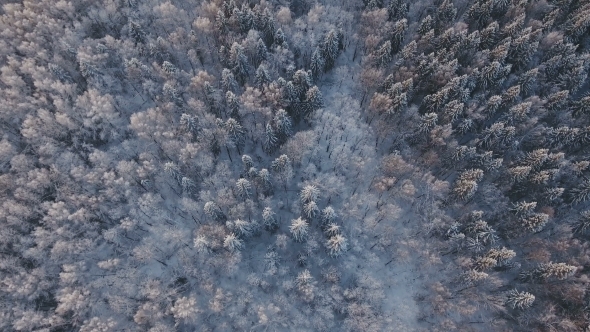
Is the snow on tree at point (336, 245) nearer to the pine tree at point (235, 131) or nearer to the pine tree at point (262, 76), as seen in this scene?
the pine tree at point (235, 131)

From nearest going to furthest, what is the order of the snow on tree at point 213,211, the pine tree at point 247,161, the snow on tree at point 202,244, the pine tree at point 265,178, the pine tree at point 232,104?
the snow on tree at point 202,244 → the snow on tree at point 213,211 → the pine tree at point 265,178 → the pine tree at point 247,161 → the pine tree at point 232,104

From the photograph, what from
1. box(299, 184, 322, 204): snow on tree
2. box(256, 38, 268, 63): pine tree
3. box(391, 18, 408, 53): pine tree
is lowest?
box(299, 184, 322, 204): snow on tree

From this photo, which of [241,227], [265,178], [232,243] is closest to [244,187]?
[265,178]

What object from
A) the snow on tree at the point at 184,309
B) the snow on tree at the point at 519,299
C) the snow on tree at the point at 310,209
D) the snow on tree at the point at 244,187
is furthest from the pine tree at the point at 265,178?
the snow on tree at the point at 519,299

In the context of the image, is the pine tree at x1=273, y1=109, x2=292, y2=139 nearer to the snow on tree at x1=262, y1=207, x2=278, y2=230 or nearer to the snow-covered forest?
the snow-covered forest

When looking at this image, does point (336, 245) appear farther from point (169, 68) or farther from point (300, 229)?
point (169, 68)

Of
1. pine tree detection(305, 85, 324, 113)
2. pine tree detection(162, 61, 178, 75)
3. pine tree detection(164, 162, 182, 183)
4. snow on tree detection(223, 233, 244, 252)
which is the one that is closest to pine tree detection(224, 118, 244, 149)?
pine tree detection(164, 162, 182, 183)

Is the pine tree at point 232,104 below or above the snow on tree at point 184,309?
above
